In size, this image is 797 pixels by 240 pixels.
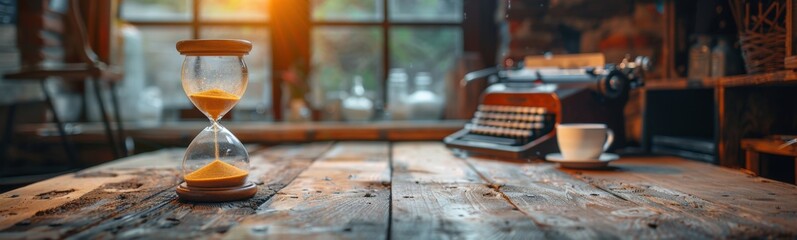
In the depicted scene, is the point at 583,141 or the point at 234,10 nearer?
the point at 583,141

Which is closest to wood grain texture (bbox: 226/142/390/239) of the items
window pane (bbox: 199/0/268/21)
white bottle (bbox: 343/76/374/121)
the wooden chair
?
the wooden chair

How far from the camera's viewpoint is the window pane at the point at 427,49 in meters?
4.78

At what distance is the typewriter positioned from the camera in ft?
8.95

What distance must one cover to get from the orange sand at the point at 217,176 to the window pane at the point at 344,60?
10.3 ft

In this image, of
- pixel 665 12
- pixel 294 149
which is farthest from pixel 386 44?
pixel 665 12

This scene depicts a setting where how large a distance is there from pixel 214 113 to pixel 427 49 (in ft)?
10.8

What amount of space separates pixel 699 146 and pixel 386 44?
2.45 m

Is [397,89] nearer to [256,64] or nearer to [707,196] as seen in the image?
[256,64]

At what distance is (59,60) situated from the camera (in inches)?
177

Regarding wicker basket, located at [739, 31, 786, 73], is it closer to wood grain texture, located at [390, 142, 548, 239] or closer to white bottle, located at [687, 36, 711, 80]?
white bottle, located at [687, 36, 711, 80]

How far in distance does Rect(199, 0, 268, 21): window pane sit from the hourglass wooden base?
3.33 meters

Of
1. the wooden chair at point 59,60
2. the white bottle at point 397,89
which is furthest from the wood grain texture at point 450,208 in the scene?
the white bottle at point 397,89

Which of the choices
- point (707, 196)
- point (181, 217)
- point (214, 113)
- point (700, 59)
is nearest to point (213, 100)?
point (214, 113)

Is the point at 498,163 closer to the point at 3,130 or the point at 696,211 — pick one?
the point at 696,211
